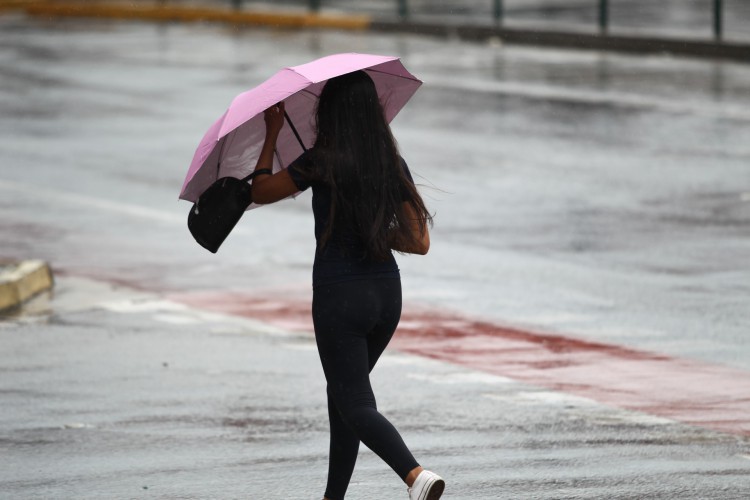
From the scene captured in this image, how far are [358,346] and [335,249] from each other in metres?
0.36

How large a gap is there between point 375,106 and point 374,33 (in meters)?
24.5

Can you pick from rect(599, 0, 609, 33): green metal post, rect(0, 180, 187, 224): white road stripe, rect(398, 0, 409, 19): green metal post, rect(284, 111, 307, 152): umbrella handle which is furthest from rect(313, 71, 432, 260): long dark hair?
rect(398, 0, 409, 19): green metal post

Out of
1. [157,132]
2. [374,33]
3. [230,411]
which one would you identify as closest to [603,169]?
[157,132]

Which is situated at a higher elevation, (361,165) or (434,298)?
(361,165)

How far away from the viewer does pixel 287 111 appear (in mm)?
6801

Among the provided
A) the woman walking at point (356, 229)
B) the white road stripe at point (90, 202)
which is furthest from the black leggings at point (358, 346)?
the white road stripe at point (90, 202)

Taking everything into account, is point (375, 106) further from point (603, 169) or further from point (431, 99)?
point (431, 99)

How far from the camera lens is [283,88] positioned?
248 inches

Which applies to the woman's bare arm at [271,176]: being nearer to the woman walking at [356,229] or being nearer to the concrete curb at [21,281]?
the woman walking at [356,229]

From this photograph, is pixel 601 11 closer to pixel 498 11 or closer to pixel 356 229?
pixel 498 11

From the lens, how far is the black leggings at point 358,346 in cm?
627

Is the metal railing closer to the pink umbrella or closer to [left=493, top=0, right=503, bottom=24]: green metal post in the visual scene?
[left=493, top=0, right=503, bottom=24]: green metal post

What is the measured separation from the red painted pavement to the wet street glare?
1.3 inches

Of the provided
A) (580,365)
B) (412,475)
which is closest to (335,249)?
(412,475)
